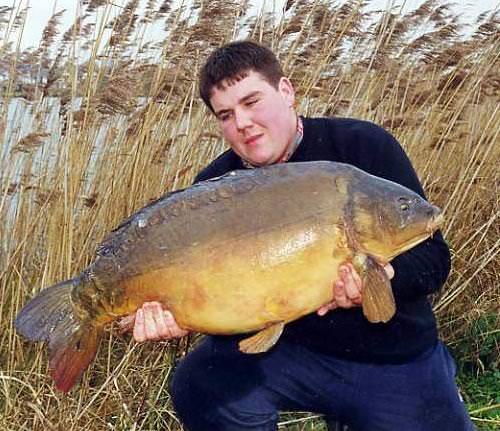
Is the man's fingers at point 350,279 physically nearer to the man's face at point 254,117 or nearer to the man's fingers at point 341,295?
the man's fingers at point 341,295

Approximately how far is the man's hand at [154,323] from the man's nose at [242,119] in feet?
1.84

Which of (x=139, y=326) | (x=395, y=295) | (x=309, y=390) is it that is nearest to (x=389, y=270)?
(x=395, y=295)

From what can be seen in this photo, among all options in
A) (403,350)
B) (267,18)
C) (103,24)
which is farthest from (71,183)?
(403,350)

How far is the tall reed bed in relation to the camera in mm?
2902

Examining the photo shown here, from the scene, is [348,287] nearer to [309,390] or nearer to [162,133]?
[309,390]

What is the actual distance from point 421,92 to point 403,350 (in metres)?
1.68

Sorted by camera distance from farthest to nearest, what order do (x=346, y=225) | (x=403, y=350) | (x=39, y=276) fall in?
1. (x=39, y=276)
2. (x=403, y=350)
3. (x=346, y=225)

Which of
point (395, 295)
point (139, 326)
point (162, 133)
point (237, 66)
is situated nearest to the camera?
point (139, 326)

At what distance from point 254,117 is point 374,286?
62 centimetres

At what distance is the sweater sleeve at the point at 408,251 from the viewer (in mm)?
2102

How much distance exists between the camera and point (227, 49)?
7.66ft

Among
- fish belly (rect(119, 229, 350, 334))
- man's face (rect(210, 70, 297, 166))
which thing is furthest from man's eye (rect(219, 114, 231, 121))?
fish belly (rect(119, 229, 350, 334))

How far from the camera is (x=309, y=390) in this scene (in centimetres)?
230

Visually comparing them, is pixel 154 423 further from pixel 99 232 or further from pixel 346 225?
pixel 346 225
